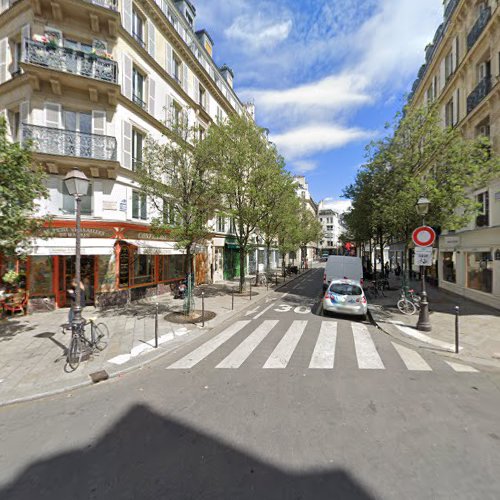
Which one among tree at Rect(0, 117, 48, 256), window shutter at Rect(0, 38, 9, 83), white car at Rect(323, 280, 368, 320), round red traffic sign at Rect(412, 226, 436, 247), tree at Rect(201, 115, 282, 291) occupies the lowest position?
white car at Rect(323, 280, 368, 320)

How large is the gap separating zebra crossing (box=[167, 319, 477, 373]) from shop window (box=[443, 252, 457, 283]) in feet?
37.8

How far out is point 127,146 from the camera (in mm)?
13250

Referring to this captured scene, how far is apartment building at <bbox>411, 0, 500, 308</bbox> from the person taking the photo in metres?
12.1

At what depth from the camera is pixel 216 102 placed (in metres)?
22.5

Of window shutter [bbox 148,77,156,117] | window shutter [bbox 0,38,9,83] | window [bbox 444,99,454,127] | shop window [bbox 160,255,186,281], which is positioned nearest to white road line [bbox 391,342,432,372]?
shop window [bbox 160,255,186,281]

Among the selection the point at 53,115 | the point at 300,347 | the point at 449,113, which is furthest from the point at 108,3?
the point at 449,113

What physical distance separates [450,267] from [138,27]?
945 inches

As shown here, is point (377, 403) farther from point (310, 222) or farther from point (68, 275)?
point (310, 222)

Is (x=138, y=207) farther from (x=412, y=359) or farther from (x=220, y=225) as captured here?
(x=412, y=359)

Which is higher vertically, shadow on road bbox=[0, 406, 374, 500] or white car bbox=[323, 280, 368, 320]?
white car bbox=[323, 280, 368, 320]

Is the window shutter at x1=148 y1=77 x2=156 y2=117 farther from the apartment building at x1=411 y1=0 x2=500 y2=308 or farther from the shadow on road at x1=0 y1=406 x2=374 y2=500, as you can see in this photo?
the shadow on road at x1=0 y1=406 x2=374 y2=500

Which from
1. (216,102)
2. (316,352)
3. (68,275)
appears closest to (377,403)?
(316,352)

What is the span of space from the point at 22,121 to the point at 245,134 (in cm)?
1034

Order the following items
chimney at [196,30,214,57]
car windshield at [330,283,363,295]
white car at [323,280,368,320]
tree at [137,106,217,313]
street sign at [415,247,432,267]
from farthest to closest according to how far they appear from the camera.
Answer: chimney at [196,30,214,57] → car windshield at [330,283,363,295] → white car at [323,280,368,320] → tree at [137,106,217,313] → street sign at [415,247,432,267]
